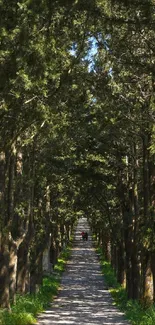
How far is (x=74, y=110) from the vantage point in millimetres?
17750

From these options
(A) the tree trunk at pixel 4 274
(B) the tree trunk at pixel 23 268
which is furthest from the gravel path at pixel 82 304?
(B) the tree trunk at pixel 23 268

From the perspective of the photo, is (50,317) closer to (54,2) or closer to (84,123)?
(84,123)

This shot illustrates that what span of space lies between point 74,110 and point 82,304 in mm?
10117

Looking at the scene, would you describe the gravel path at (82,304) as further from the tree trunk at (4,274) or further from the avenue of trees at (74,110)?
the avenue of trees at (74,110)

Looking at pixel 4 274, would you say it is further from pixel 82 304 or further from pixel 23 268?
pixel 82 304

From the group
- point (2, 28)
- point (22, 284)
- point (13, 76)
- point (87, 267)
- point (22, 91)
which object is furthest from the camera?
point (87, 267)

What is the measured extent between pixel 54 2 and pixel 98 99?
6301 mm

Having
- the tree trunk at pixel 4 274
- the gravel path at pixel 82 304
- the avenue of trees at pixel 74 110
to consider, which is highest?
the avenue of trees at pixel 74 110

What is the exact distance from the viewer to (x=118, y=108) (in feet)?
56.7

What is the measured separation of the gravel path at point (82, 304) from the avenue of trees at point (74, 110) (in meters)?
1.40

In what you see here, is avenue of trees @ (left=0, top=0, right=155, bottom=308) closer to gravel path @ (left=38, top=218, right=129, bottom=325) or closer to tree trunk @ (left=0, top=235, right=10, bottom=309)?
tree trunk @ (left=0, top=235, right=10, bottom=309)

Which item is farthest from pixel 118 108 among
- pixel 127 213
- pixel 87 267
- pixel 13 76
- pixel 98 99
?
pixel 87 267

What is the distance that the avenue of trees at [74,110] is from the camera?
439 inches

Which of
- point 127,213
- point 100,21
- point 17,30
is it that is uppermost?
point 100,21
